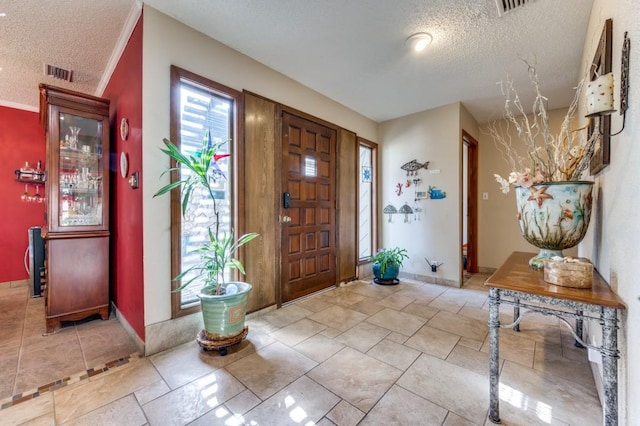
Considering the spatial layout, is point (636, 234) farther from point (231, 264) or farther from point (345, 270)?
point (345, 270)

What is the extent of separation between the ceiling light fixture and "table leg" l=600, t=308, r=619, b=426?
2343mm

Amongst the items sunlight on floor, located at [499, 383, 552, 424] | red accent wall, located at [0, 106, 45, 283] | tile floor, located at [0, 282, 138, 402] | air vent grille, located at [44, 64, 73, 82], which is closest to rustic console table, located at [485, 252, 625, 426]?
sunlight on floor, located at [499, 383, 552, 424]

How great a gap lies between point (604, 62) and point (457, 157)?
7.35ft

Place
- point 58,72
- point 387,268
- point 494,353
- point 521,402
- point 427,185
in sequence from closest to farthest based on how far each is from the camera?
point 494,353 → point 521,402 → point 58,72 → point 387,268 → point 427,185

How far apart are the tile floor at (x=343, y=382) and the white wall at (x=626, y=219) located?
616 millimetres

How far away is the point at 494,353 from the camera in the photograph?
4.44ft

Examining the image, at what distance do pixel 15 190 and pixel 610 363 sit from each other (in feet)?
20.6

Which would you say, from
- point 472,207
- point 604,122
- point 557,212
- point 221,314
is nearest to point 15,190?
point 221,314

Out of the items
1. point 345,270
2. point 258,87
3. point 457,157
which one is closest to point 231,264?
point 258,87

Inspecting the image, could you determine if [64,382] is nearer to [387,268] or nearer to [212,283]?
A: [212,283]

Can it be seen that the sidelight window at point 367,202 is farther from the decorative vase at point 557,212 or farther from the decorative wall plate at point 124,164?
the decorative wall plate at point 124,164

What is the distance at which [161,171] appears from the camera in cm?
204

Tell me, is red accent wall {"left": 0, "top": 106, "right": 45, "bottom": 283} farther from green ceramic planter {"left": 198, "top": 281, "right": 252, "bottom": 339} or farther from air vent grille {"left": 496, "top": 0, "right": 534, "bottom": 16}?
air vent grille {"left": 496, "top": 0, "right": 534, "bottom": 16}

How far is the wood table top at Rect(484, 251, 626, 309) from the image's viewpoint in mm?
1067
